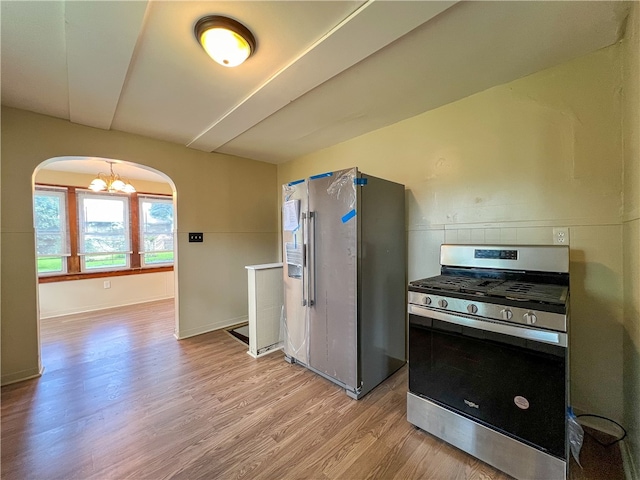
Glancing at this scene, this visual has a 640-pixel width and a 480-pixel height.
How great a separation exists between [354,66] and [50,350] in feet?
14.2

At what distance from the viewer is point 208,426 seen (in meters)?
1.73

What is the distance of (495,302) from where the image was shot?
1344 millimetres

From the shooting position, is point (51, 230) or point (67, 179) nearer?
point (51, 230)

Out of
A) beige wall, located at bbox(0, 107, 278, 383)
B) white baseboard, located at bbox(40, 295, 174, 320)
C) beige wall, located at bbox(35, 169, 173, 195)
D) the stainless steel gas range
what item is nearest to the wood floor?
the stainless steel gas range

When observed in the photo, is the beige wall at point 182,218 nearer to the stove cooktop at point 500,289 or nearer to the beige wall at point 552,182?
the beige wall at point 552,182

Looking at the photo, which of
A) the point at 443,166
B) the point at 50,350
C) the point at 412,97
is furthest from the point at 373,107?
the point at 50,350

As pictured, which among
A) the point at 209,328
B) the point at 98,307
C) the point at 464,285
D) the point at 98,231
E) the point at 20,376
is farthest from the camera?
the point at 98,231

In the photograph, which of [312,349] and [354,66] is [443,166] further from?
[312,349]

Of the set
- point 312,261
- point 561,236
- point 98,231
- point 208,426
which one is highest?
point 98,231

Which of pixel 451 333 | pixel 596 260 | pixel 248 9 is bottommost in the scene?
pixel 451 333

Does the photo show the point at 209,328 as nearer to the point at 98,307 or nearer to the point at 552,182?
the point at 98,307

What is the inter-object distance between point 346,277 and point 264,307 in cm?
120

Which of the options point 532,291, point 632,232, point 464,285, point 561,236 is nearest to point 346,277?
point 464,285

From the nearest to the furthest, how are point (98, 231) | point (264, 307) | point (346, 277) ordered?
point (346, 277) < point (264, 307) < point (98, 231)
